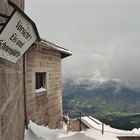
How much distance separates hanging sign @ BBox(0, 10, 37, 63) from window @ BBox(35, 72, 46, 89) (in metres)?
8.28

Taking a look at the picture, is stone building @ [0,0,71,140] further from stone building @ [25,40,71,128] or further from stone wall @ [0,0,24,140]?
stone wall @ [0,0,24,140]

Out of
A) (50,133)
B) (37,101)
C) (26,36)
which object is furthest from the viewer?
(37,101)

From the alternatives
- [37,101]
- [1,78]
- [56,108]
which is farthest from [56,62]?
[1,78]

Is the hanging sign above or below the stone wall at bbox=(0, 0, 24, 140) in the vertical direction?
above

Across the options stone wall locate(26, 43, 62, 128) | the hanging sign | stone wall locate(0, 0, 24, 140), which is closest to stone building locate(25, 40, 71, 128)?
stone wall locate(26, 43, 62, 128)

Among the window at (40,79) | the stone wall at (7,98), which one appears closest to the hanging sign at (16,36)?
the stone wall at (7,98)

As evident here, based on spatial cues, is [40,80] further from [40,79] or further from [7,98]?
[7,98]

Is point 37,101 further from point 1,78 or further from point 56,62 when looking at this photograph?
point 1,78

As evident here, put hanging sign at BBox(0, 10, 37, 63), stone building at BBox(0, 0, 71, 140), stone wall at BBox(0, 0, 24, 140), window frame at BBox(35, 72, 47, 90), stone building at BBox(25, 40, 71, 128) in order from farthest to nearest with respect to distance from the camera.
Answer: window frame at BBox(35, 72, 47, 90) < stone building at BBox(25, 40, 71, 128) < stone building at BBox(0, 0, 71, 140) < stone wall at BBox(0, 0, 24, 140) < hanging sign at BBox(0, 10, 37, 63)

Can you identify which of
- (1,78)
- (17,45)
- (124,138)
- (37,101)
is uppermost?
Answer: (17,45)

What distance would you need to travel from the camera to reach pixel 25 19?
2379 millimetres

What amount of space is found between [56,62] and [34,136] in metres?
5.01

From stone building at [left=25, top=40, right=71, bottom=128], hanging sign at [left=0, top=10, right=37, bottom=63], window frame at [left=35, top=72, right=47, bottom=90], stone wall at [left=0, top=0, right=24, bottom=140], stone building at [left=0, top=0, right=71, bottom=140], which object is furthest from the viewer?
window frame at [left=35, top=72, right=47, bottom=90]

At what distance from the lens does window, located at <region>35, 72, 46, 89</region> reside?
1114cm
